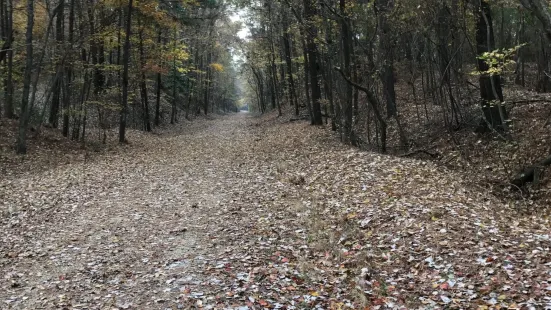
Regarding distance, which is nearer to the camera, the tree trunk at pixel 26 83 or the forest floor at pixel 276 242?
the forest floor at pixel 276 242

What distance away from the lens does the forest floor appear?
5824 millimetres

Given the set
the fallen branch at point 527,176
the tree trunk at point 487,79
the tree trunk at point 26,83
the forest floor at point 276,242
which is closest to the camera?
the forest floor at point 276,242

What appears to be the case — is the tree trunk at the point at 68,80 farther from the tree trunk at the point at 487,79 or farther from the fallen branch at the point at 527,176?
the fallen branch at the point at 527,176

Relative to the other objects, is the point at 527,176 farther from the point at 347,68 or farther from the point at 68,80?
the point at 68,80

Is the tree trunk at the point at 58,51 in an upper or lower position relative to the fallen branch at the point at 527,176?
upper

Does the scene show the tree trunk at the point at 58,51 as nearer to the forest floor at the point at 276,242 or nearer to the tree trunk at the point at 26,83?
the tree trunk at the point at 26,83

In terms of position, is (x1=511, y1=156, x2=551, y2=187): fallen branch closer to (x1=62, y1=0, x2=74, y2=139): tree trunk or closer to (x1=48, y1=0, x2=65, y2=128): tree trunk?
(x1=48, y1=0, x2=65, y2=128): tree trunk

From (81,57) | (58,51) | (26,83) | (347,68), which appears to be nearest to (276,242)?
(347,68)

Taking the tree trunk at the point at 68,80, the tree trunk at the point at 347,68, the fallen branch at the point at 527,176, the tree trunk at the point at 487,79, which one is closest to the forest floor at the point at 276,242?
the fallen branch at the point at 527,176

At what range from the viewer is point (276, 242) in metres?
7.94

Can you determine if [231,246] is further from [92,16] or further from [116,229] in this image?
[92,16]

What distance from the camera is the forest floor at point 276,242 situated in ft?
19.1

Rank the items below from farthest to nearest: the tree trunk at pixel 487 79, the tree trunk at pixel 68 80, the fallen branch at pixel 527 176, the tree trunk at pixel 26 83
Answer: the tree trunk at pixel 68 80
the tree trunk at pixel 26 83
the tree trunk at pixel 487 79
the fallen branch at pixel 527 176

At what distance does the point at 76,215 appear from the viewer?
9906mm
